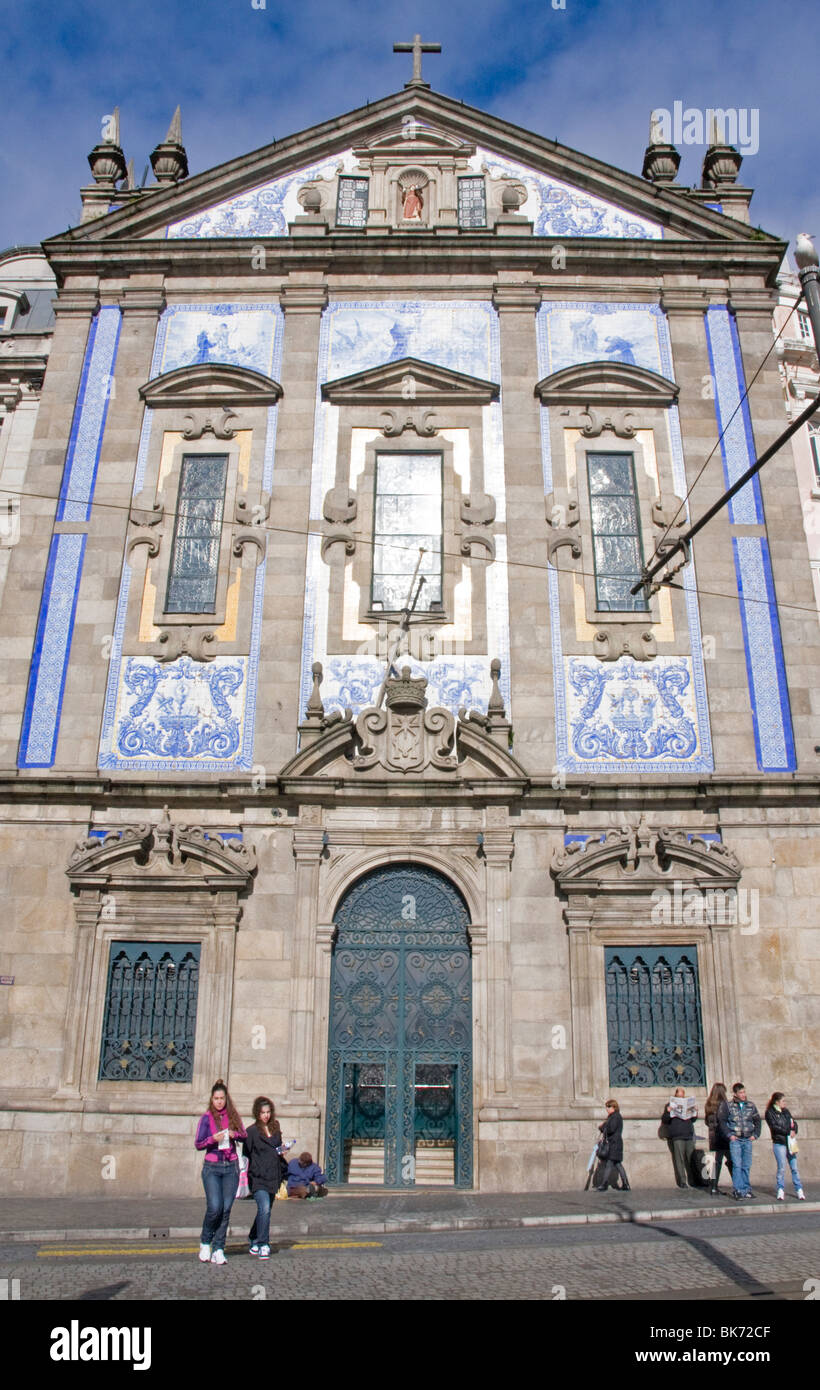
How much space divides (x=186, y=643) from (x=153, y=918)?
429 centimetres

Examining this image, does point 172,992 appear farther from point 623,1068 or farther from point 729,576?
point 729,576

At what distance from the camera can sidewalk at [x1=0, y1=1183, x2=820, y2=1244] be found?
11414 mm

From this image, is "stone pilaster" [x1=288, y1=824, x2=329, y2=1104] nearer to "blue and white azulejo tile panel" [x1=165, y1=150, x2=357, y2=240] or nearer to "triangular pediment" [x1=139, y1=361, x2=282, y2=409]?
"triangular pediment" [x1=139, y1=361, x2=282, y2=409]

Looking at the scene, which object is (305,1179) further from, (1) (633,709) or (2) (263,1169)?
(1) (633,709)

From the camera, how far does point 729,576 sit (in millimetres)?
17672

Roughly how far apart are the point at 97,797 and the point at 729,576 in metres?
10.4

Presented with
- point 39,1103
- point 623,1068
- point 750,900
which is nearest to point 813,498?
point 750,900

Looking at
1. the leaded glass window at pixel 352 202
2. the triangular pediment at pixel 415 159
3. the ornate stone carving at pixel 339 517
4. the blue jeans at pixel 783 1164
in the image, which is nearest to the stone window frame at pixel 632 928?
the blue jeans at pixel 783 1164

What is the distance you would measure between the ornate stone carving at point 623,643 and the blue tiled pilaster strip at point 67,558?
833cm

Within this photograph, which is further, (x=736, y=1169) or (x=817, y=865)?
(x=817, y=865)

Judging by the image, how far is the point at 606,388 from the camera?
18969 mm

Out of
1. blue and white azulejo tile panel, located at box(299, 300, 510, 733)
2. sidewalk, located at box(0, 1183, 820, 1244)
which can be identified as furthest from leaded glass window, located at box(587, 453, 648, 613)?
sidewalk, located at box(0, 1183, 820, 1244)

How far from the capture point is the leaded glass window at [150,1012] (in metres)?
15.2

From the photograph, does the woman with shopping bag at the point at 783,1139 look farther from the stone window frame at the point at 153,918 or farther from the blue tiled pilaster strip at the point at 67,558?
the blue tiled pilaster strip at the point at 67,558
